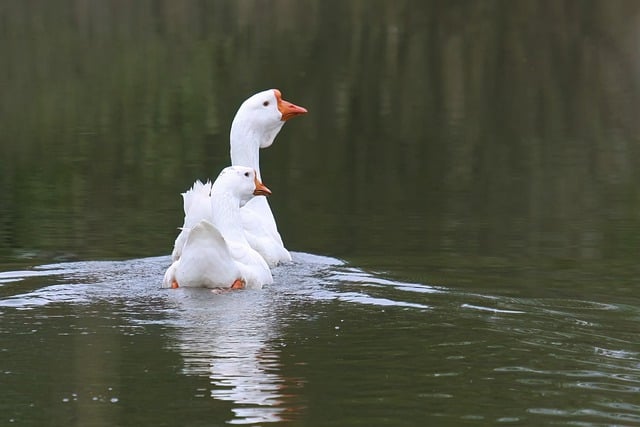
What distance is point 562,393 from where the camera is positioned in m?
9.02

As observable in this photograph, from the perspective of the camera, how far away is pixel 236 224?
13445 mm

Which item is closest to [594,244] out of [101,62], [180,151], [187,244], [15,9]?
[187,244]

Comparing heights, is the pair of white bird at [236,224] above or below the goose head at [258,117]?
below

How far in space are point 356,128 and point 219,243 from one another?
16.3 meters

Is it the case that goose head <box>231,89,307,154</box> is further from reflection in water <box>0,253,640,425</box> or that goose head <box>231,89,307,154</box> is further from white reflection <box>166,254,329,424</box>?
white reflection <box>166,254,329,424</box>

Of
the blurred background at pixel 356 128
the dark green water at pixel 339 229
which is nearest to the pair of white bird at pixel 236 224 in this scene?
the dark green water at pixel 339 229

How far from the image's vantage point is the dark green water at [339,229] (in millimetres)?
9070

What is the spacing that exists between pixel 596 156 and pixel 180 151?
7285mm

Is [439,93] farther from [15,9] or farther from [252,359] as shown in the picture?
[252,359]

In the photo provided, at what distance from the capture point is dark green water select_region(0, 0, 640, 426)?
9070 mm

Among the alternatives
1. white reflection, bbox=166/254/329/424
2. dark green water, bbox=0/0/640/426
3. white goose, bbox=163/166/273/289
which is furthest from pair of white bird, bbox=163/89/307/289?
dark green water, bbox=0/0/640/426

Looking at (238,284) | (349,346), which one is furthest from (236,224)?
(349,346)

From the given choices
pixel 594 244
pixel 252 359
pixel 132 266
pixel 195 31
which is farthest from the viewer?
pixel 195 31

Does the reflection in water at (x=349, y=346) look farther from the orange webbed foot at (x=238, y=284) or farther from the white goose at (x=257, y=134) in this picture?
the white goose at (x=257, y=134)
